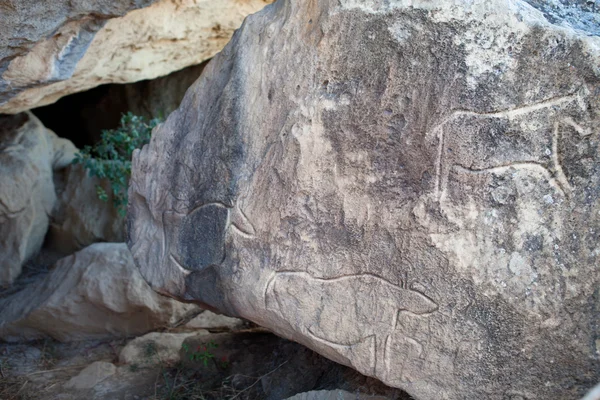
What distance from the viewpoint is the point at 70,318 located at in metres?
2.88

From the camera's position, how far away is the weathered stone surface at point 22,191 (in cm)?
331

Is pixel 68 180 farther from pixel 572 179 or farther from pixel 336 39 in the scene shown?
pixel 572 179

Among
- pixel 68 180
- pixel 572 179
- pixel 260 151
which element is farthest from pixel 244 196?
pixel 68 180

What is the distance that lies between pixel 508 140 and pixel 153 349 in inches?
70.5

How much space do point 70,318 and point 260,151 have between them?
5.11 feet

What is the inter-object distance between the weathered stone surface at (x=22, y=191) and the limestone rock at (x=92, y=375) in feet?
3.06

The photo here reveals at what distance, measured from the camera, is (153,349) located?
269cm

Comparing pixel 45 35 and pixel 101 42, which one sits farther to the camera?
pixel 101 42

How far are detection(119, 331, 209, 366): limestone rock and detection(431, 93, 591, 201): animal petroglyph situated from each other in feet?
5.12

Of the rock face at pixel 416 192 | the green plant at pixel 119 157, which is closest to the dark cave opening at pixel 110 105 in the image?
the green plant at pixel 119 157

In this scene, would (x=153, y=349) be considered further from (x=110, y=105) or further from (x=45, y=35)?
(x=110, y=105)

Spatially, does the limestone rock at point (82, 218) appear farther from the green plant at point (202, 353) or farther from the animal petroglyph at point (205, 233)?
the animal petroglyph at point (205, 233)

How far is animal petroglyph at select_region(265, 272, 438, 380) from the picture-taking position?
5.35 feet

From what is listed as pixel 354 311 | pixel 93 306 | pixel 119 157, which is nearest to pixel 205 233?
pixel 354 311
